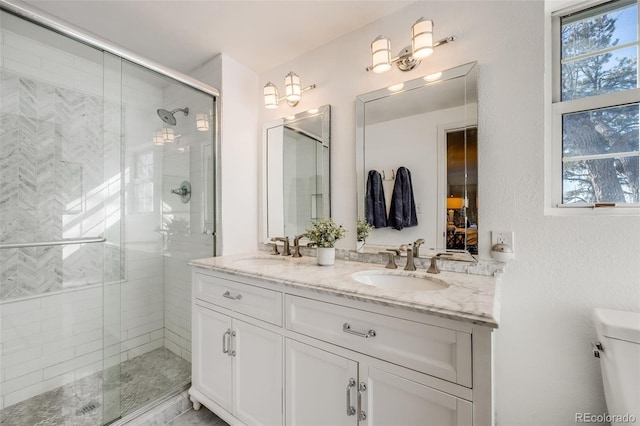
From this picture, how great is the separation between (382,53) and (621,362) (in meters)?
1.64

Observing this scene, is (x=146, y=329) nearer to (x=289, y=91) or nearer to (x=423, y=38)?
(x=289, y=91)

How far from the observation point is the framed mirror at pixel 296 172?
183cm

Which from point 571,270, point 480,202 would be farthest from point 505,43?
point 571,270

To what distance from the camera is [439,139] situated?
1.40 m

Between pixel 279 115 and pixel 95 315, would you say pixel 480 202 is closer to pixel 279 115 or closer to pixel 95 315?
pixel 279 115

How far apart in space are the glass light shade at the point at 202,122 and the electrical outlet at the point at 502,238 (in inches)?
79.2

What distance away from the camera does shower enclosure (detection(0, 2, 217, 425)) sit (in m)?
1.58

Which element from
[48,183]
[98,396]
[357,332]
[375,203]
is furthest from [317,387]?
[48,183]

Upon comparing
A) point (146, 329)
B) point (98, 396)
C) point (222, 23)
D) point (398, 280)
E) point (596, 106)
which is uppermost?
point (222, 23)

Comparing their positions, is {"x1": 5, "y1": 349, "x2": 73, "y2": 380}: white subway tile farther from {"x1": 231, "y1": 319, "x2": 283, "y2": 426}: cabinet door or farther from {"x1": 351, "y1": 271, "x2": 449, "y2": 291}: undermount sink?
{"x1": 351, "y1": 271, "x2": 449, "y2": 291}: undermount sink

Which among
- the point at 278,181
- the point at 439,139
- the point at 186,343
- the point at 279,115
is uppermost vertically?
the point at 279,115

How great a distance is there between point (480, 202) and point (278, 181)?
1371 mm

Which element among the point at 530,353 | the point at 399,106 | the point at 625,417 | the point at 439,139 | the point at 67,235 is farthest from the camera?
the point at 67,235

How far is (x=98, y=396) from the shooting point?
161 cm
